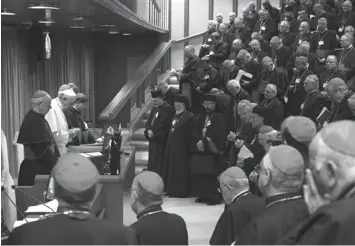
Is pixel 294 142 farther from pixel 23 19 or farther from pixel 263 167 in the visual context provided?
pixel 23 19

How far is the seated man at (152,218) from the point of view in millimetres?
4203

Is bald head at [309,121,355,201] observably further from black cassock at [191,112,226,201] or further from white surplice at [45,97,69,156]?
black cassock at [191,112,226,201]

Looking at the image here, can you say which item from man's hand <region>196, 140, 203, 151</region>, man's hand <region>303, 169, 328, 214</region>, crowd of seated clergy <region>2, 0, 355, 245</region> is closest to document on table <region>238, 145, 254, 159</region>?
crowd of seated clergy <region>2, 0, 355, 245</region>

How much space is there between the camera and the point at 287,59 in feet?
44.8

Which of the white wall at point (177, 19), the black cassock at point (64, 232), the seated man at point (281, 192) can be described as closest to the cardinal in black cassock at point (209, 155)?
the seated man at point (281, 192)

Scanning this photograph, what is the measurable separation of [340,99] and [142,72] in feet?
21.4

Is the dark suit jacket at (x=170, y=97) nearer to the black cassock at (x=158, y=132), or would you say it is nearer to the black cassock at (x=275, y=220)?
the black cassock at (x=158, y=132)

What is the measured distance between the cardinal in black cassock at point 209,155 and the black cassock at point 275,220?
21.0 feet

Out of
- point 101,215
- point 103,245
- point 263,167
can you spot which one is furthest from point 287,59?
point 103,245

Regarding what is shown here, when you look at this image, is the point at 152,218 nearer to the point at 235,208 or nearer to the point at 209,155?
the point at 235,208

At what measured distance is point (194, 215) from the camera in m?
9.61

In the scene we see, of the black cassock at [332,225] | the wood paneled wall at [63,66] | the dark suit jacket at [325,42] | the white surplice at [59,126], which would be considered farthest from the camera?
the dark suit jacket at [325,42]

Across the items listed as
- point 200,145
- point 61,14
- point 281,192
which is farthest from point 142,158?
point 281,192

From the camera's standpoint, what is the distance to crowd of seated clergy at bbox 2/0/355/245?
248 centimetres
